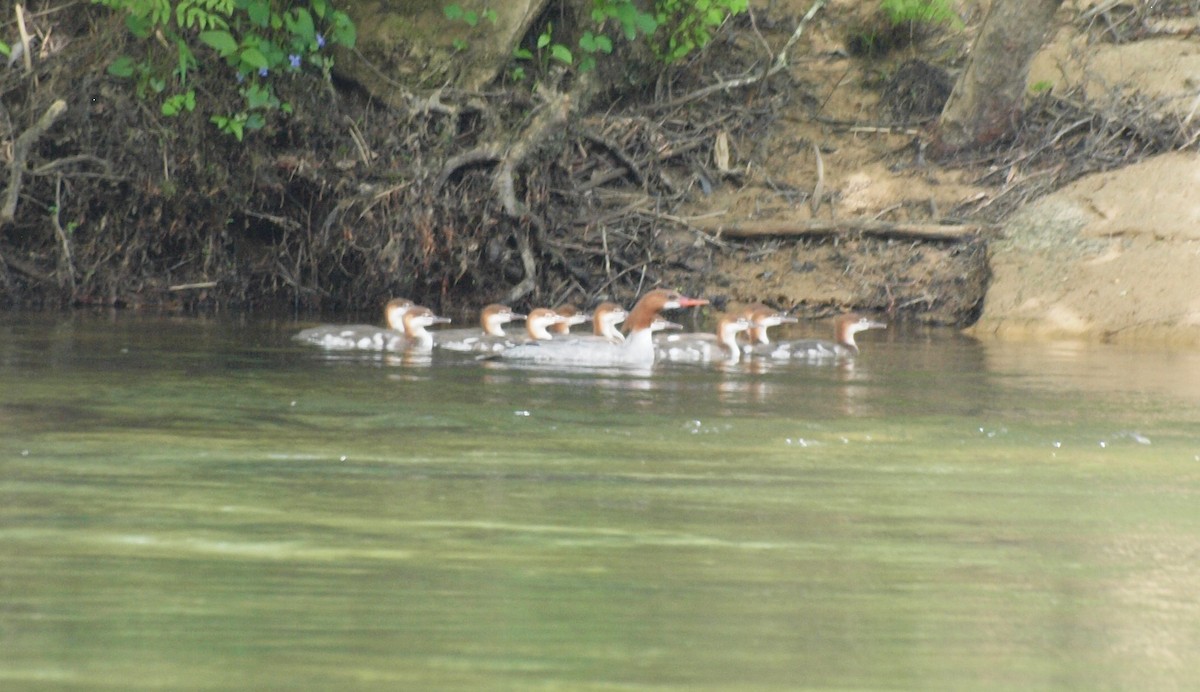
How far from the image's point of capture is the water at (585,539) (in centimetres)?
298

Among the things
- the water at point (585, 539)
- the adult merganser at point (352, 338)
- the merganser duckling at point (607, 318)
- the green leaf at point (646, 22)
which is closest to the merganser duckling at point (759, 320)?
the merganser duckling at point (607, 318)

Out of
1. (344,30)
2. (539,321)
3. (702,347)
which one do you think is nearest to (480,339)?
(539,321)

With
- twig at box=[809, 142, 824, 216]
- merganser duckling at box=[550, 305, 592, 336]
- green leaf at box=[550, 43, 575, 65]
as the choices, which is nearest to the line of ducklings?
merganser duckling at box=[550, 305, 592, 336]

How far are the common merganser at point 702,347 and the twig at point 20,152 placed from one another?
17.5ft

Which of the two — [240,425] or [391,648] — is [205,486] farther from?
[391,648]

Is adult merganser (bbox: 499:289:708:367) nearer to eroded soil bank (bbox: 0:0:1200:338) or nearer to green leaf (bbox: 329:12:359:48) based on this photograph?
eroded soil bank (bbox: 0:0:1200:338)

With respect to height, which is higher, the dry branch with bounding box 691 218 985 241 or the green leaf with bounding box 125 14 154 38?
the green leaf with bounding box 125 14 154 38

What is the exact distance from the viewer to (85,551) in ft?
12.3

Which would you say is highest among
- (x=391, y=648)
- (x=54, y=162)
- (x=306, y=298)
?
(x=54, y=162)

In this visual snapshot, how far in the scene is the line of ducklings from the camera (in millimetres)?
9961

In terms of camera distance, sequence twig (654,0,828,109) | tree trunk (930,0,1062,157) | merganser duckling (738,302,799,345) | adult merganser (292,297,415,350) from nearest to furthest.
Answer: adult merganser (292,297,415,350)
merganser duckling (738,302,799,345)
tree trunk (930,0,1062,157)
twig (654,0,828,109)

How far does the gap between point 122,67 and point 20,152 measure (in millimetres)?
1038

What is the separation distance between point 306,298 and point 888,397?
799cm

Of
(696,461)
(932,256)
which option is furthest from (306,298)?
(696,461)
